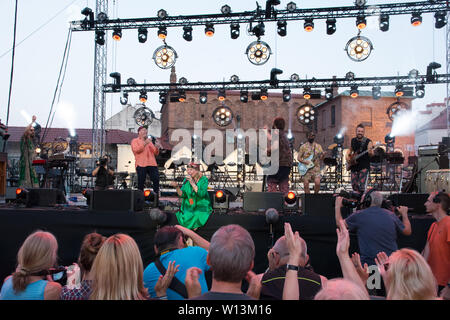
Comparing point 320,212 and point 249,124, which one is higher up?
point 249,124

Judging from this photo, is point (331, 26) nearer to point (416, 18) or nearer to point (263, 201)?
point (416, 18)

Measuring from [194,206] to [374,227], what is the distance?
9.40 ft

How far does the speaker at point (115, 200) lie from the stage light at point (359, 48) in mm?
9457

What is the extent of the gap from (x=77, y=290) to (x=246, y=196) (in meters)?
5.21

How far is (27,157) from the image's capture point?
9.77 meters

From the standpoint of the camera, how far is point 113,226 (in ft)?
23.4

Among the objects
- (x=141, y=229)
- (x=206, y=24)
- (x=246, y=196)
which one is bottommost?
(x=141, y=229)

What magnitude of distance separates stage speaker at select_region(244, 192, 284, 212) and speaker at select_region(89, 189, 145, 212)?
2085 millimetres

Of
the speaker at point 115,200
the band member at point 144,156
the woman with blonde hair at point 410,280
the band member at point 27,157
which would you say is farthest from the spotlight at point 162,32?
the woman with blonde hair at point 410,280

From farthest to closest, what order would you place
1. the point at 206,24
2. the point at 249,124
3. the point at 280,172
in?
the point at 249,124 < the point at 206,24 < the point at 280,172

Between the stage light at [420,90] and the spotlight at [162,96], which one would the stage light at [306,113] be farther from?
the spotlight at [162,96]
